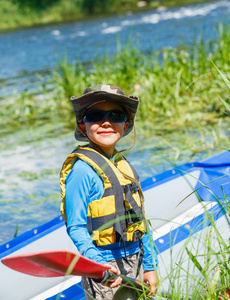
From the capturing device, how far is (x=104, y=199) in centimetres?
162

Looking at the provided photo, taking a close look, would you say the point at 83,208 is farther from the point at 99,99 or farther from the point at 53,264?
the point at 99,99

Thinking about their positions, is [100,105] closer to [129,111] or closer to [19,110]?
[129,111]

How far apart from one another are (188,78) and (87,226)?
3.70 m

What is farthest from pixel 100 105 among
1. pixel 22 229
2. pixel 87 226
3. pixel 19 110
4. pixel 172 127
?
pixel 19 110

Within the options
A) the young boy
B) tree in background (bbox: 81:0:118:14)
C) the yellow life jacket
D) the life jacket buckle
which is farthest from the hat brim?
tree in background (bbox: 81:0:118:14)

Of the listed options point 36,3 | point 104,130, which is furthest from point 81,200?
point 36,3

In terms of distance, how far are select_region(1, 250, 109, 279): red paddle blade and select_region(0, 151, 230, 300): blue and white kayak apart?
232mm

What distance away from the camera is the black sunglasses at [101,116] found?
1695 mm

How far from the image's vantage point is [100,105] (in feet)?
5.63

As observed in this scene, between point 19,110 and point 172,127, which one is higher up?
point 19,110

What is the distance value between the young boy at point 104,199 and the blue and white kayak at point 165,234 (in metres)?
0.10

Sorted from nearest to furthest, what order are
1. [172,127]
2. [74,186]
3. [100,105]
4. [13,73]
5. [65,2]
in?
[74,186] < [100,105] < [172,127] < [13,73] < [65,2]

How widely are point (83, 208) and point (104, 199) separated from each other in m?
0.09

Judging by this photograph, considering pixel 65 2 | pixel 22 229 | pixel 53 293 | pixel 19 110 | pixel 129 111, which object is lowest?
pixel 53 293
